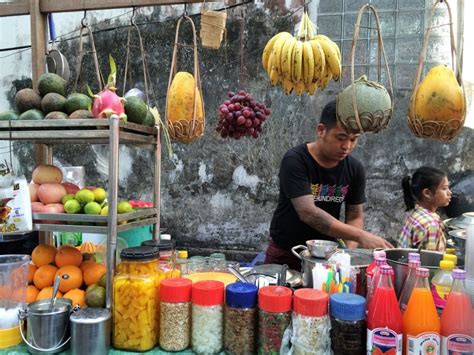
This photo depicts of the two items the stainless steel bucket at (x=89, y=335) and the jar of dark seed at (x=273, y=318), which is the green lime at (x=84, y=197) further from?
the jar of dark seed at (x=273, y=318)

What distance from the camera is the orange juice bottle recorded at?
108 cm

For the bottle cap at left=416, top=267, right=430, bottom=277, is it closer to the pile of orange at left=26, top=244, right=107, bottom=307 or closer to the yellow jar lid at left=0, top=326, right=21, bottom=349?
the pile of orange at left=26, top=244, right=107, bottom=307

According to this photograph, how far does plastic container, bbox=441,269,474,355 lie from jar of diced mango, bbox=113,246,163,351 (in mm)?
937

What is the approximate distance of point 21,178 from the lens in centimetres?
160

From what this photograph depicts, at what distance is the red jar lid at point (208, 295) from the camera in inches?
50.3

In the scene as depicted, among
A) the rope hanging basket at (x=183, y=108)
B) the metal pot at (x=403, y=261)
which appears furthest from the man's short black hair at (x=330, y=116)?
the metal pot at (x=403, y=261)

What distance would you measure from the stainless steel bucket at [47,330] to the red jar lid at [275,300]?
0.71m

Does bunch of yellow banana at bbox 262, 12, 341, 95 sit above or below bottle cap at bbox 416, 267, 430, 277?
above

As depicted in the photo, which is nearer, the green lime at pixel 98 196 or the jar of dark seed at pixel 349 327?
the jar of dark seed at pixel 349 327

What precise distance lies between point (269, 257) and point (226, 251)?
Answer: 6.63 feet

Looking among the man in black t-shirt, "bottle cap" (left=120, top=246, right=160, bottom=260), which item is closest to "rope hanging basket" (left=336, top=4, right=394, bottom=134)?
the man in black t-shirt

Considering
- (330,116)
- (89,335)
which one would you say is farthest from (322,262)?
(330,116)

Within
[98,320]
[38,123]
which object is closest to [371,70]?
[38,123]

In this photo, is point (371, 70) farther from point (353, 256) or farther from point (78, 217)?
point (78, 217)
